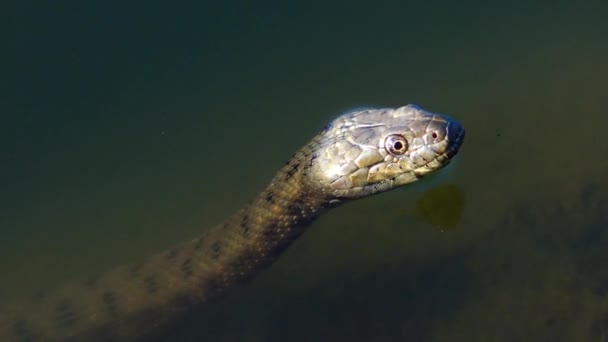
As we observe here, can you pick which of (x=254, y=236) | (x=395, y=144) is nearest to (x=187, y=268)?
(x=254, y=236)

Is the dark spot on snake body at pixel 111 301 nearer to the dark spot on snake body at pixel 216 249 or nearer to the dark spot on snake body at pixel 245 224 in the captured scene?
the dark spot on snake body at pixel 216 249

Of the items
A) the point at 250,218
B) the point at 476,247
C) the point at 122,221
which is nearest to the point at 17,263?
the point at 122,221

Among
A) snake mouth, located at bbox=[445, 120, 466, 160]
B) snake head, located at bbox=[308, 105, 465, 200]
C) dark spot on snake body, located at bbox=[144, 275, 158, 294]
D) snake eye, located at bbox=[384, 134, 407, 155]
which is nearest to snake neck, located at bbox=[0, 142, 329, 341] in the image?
dark spot on snake body, located at bbox=[144, 275, 158, 294]

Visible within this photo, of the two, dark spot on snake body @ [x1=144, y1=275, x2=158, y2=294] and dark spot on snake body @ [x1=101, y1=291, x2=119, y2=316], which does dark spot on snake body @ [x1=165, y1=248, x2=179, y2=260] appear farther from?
dark spot on snake body @ [x1=101, y1=291, x2=119, y2=316]

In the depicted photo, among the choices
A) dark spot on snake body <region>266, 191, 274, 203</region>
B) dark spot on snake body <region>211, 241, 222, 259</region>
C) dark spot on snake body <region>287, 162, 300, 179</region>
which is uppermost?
dark spot on snake body <region>287, 162, 300, 179</region>

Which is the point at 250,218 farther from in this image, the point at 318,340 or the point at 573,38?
the point at 573,38
